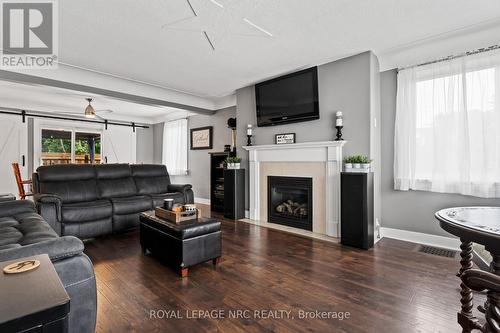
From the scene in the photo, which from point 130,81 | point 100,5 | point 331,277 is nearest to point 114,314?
point 331,277

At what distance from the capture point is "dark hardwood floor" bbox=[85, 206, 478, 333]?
1.64m

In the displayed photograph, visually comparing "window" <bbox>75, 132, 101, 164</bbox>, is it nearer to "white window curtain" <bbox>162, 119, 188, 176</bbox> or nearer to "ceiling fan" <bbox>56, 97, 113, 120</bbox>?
"ceiling fan" <bbox>56, 97, 113, 120</bbox>

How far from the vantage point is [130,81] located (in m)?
4.41

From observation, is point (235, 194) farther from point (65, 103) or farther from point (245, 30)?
point (65, 103)

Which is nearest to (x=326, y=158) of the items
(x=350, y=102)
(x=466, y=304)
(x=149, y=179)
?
(x=350, y=102)

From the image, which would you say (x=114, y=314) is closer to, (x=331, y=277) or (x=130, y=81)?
(x=331, y=277)

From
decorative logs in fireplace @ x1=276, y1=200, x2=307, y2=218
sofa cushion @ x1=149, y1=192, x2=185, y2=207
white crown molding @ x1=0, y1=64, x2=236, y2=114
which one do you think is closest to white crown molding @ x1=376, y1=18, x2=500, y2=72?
decorative logs in fireplace @ x1=276, y1=200, x2=307, y2=218

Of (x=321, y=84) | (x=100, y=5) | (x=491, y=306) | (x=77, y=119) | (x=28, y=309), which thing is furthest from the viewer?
(x=77, y=119)

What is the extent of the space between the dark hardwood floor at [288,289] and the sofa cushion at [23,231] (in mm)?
639

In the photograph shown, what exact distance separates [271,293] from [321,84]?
2895 millimetres

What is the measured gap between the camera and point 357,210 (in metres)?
3.09

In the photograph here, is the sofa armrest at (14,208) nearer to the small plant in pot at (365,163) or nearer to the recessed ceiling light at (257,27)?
the recessed ceiling light at (257,27)

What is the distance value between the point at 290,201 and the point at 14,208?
3.47 m

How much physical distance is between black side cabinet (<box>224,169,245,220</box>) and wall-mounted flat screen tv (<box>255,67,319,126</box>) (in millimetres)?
1052
